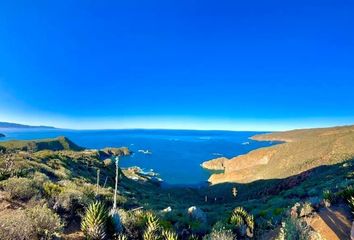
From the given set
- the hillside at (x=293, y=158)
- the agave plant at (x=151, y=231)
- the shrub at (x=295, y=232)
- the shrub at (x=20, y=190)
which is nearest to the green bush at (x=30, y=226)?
the agave plant at (x=151, y=231)

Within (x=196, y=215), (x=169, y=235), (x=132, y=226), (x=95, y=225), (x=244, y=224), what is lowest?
(x=196, y=215)

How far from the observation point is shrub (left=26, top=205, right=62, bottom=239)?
7.93 metres

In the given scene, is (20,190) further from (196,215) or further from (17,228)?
(196,215)

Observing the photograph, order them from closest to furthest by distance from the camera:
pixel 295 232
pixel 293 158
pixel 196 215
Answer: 1. pixel 295 232
2. pixel 196 215
3. pixel 293 158

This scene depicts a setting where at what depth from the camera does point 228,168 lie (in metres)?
109

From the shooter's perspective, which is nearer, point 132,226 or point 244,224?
point 132,226

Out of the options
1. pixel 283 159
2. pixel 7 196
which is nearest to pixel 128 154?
pixel 283 159

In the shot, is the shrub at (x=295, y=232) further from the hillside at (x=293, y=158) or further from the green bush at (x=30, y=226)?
the hillside at (x=293, y=158)

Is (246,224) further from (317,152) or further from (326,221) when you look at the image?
(317,152)

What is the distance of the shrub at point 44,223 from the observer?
312 inches

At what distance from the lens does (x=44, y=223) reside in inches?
319

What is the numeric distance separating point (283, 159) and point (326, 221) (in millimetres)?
76203

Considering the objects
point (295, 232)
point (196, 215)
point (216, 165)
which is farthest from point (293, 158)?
point (295, 232)

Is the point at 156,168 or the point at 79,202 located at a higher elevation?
the point at 79,202
